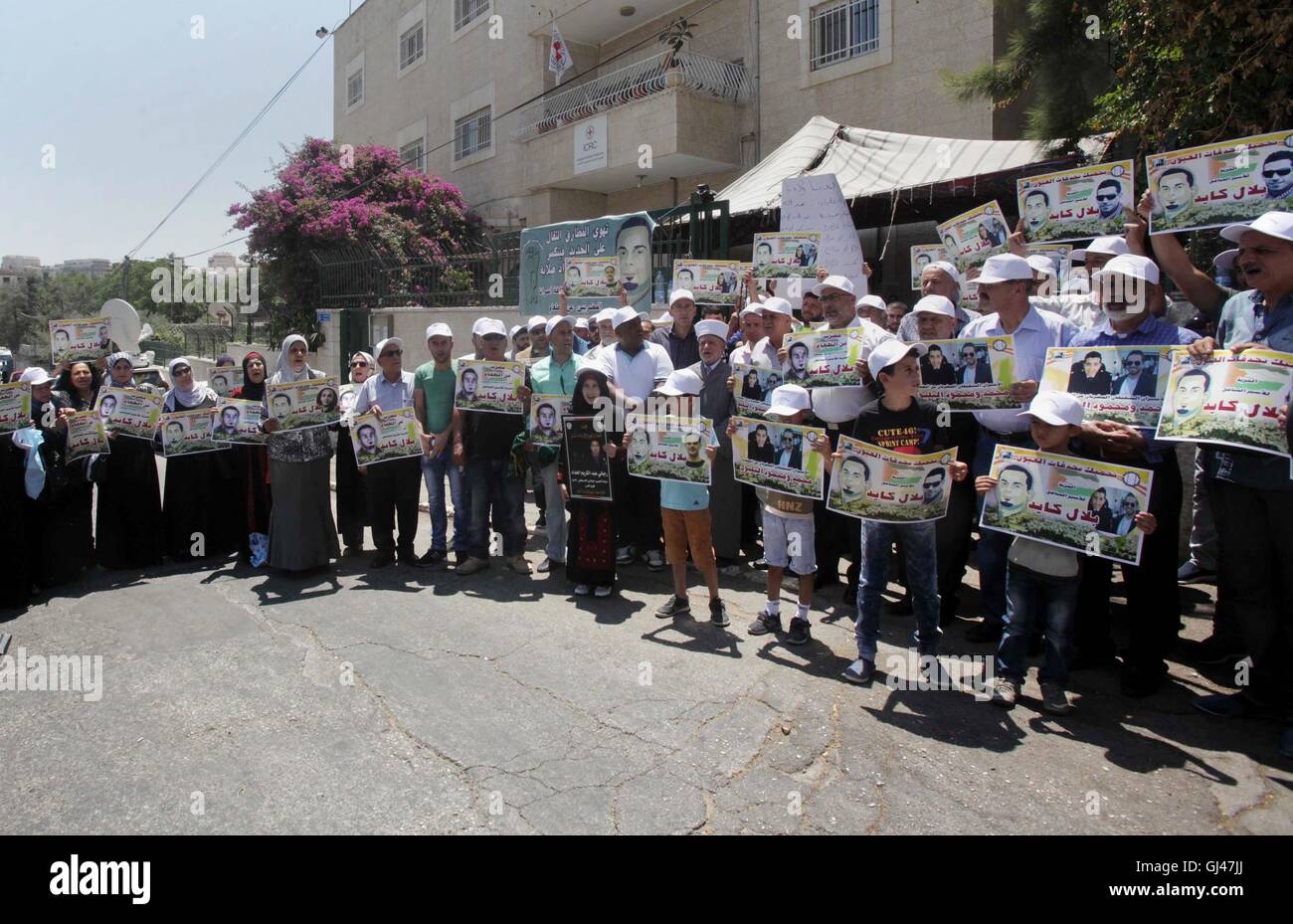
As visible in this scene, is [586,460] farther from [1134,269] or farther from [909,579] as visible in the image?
[1134,269]

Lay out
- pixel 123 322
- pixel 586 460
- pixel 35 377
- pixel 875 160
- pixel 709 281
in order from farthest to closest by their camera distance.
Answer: pixel 123 322 → pixel 875 160 → pixel 709 281 → pixel 35 377 → pixel 586 460

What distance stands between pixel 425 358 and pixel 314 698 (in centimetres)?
1335

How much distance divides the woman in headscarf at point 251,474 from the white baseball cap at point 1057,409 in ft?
20.9

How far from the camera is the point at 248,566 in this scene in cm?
742

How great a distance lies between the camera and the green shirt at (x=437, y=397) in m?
7.39

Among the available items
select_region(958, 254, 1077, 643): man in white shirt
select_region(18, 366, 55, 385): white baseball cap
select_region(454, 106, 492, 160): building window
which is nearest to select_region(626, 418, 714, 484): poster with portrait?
select_region(958, 254, 1077, 643): man in white shirt

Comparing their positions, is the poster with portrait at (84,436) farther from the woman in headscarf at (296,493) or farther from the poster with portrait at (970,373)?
the poster with portrait at (970,373)

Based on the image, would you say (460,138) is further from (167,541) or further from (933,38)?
(167,541)

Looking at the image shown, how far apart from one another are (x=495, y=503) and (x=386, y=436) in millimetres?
1137

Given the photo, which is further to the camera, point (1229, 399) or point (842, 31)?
point (842, 31)

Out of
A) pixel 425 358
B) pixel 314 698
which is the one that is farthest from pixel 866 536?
pixel 425 358

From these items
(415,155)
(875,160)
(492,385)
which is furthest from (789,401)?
(415,155)

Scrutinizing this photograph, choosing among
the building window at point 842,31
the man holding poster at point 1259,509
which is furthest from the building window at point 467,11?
the man holding poster at point 1259,509

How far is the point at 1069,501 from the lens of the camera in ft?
13.8
